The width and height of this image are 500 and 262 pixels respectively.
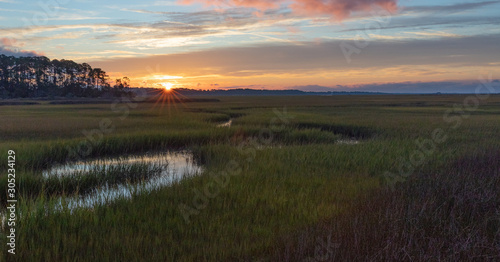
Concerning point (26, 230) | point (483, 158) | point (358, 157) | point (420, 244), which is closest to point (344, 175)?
point (358, 157)

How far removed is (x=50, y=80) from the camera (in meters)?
90.4

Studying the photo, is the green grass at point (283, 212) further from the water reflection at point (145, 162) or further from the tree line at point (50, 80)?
the tree line at point (50, 80)

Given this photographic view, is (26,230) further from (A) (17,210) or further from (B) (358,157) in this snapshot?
(B) (358,157)

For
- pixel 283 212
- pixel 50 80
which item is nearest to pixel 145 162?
pixel 283 212

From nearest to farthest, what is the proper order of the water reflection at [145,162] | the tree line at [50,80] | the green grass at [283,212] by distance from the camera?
the green grass at [283,212] → the water reflection at [145,162] → the tree line at [50,80]

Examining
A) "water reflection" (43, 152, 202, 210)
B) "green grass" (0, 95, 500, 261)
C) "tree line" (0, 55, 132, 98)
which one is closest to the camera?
"green grass" (0, 95, 500, 261)

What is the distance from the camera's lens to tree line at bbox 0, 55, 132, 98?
262 feet

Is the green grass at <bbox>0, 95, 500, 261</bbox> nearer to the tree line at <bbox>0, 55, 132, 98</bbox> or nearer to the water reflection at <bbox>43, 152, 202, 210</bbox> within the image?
the water reflection at <bbox>43, 152, 202, 210</bbox>

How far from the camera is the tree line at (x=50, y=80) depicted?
7993 cm

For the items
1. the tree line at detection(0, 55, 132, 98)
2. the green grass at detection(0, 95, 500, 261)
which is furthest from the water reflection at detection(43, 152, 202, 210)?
the tree line at detection(0, 55, 132, 98)

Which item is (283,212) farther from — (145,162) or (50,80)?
(50,80)

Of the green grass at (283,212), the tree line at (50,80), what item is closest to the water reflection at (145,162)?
the green grass at (283,212)

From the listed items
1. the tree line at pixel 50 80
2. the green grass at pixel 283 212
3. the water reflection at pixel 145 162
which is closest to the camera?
the green grass at pixel 283 212

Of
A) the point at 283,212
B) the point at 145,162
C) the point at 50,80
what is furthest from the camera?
the point at 50,80
